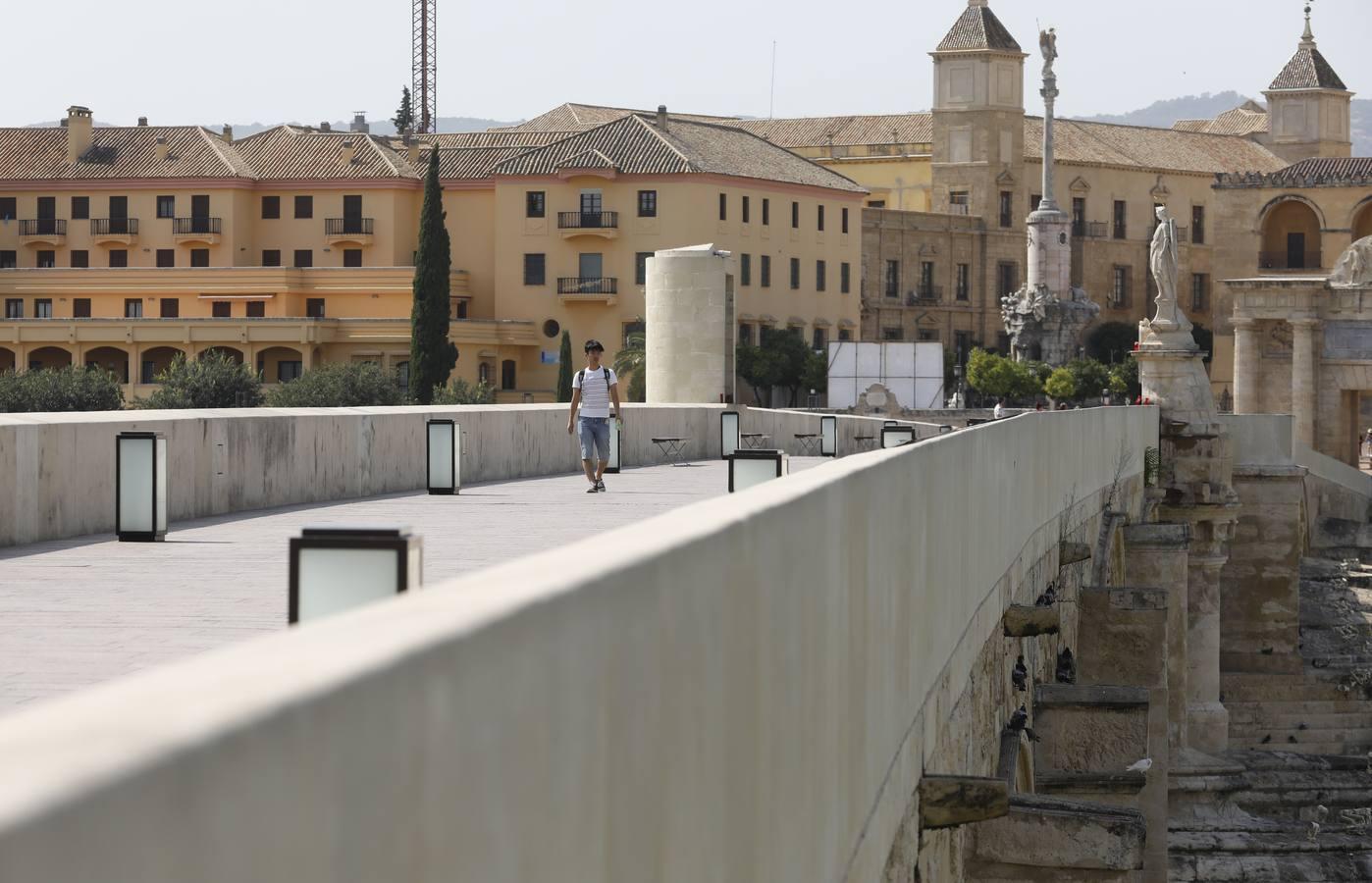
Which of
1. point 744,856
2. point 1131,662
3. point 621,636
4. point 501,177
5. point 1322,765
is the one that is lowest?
point 1322,765

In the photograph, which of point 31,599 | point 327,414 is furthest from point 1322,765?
point 31,599

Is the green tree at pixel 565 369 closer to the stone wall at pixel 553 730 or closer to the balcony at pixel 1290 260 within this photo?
the balcony at pixel 1290 260

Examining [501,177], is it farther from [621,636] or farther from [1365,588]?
[621,636]

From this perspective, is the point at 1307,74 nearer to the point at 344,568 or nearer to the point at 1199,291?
the point at 1199,291

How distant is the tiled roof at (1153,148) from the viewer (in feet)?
352

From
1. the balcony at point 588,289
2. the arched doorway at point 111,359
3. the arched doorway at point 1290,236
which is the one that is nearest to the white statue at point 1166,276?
the balcony at point 588,289

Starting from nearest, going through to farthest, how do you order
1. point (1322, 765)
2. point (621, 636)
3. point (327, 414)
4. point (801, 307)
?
point (621, 636) → point (327, 414) → point (1322, 765) → point (801, 307)

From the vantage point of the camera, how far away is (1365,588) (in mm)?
43281

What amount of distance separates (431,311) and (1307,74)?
70.3m

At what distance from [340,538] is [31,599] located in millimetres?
3541

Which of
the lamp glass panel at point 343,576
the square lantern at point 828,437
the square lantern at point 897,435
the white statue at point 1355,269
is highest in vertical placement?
the white statue at point 1355,269

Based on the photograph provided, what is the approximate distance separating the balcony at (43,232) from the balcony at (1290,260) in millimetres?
56335

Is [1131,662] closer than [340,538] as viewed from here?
No

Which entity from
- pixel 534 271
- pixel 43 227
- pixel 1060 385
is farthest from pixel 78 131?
pixel 1060 385
